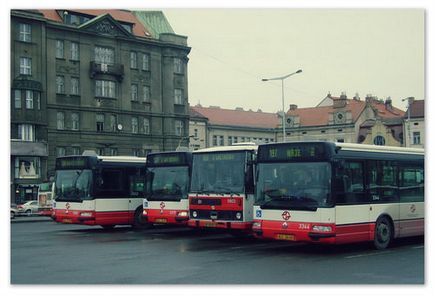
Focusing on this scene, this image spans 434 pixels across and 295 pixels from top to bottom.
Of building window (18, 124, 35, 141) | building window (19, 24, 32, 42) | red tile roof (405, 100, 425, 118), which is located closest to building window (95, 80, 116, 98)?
building window (19, 24, 32, 42)

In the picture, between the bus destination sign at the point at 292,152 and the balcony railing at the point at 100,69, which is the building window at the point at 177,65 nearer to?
the balcony railing at the point at 100,69

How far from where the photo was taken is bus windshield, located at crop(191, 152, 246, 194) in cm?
1841

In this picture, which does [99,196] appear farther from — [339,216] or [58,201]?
[339,216]

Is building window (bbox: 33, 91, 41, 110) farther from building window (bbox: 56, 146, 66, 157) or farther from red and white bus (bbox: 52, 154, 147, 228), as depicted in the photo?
red and white bus (bbox: 52, 154, 147, 228)

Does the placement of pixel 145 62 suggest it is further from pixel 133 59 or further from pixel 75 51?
pixel 75 51

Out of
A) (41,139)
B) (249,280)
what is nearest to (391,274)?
(249,280)

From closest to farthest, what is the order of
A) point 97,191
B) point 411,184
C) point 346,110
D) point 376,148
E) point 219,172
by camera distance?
point 376,148 < point 411,184 < point 219,172 < point 97,191 < point 346,110

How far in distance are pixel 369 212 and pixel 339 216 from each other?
124cm

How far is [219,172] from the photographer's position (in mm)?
18734

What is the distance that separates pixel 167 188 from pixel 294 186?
22.1ft

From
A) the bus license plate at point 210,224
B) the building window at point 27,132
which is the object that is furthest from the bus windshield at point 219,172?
the building window at point 27,132

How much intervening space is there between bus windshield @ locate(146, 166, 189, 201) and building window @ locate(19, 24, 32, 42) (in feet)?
52.3

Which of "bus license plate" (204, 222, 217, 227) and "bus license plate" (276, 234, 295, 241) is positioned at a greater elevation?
"bus license plate" (204, 222, 217, 227)

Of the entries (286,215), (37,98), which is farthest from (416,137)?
(37,98)
